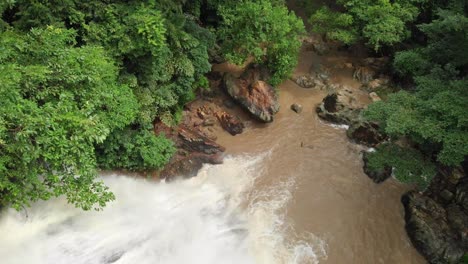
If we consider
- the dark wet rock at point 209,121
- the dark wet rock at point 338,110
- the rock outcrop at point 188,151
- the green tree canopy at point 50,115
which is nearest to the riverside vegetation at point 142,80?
the green tree canopy at point 50,115

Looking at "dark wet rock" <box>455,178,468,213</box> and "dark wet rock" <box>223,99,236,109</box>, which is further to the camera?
"dark wet rock" <box>223,99,236,109</box>

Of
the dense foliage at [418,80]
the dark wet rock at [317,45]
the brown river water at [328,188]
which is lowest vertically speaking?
the brown river water at [328,188]

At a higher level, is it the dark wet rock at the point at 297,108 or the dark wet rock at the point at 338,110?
the dark wet rock at the point at 338,110

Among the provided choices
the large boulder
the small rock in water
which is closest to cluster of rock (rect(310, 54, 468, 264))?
the small rock in water

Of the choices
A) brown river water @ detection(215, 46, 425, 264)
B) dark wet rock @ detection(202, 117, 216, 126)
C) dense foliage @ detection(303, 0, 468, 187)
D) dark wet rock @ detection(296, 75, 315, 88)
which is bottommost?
brown river water @ detection(215, 46, 425, 264)

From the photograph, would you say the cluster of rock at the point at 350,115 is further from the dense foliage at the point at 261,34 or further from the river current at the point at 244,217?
the dense foliage at the point at 261,34

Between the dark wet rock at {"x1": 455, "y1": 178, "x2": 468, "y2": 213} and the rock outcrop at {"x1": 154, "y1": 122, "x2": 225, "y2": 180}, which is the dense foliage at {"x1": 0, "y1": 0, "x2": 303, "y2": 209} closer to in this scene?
the rock outcrop at {"x1": 154, "y1": 122, "x2": 225, "y2": 180}
